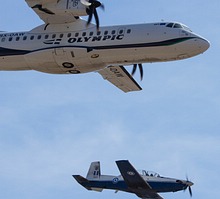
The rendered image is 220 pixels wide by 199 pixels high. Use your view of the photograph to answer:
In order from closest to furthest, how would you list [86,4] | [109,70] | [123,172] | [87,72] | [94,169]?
[86,4], [87,72], [109,70], [123,172], [94,169]

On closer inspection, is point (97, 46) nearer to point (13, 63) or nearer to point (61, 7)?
point (61, 7)

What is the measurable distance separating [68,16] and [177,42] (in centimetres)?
779

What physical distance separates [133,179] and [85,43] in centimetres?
2616

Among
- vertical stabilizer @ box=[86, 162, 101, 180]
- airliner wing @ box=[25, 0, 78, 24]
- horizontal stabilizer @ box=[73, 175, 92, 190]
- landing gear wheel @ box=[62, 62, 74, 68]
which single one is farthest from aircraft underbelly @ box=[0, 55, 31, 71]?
vertical stabilizer @ box=[86, 162, 101, 180]

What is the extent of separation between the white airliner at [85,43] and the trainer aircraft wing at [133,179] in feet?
76.4

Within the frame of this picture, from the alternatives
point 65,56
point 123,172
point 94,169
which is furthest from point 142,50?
point 94,169

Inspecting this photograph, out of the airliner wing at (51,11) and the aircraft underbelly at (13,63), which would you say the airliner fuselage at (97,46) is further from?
the airliner wing at (51,11)

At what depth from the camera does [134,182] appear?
66.5 metres

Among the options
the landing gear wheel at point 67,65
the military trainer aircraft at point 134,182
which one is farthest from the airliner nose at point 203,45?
the military trainer aircraft at point 134,182

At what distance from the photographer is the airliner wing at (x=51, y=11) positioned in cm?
4278

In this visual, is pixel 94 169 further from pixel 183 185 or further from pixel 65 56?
pixel 65 56

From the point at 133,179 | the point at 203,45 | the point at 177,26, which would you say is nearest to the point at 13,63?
the point at 177,26

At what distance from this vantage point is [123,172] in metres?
65.9

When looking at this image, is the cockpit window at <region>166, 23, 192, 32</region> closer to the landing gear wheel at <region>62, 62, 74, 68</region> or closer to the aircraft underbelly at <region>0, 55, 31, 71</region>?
the landing gear wheel at <region>62, 62, 74, 68</region>
